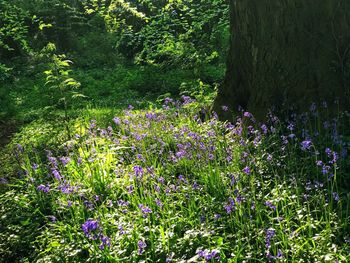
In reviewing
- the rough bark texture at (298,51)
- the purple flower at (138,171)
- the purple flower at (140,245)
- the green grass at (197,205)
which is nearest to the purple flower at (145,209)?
the green grass at (197,205)

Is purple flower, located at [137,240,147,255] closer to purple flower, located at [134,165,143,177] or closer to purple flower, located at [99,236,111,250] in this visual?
purple flower, located at [99,236,111,250]

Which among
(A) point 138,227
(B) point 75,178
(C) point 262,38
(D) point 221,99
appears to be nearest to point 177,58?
(D) point 221,99

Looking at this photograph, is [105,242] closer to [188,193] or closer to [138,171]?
[138,171]

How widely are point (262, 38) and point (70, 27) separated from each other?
15053 mm

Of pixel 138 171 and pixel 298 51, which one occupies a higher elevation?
pixel 298 51

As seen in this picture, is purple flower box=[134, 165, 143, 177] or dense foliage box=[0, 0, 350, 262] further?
purple flower box=[134, 165, 143, 177]

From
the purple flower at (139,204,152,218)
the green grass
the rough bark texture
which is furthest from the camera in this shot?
the rough bark texture

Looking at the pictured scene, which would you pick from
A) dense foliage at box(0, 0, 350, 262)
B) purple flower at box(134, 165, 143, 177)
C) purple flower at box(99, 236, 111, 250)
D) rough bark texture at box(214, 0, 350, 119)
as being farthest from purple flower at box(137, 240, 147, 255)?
rough bark texture at box(214, 0, 350, 119)

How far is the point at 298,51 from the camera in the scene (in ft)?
16.4

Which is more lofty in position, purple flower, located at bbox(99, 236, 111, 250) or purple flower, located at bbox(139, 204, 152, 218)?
purple flower, located at bbox(139, 204, 152, 218)

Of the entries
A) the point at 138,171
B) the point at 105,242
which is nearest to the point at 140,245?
the point at 105,242

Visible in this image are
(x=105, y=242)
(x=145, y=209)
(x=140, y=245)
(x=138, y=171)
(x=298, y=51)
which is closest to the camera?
(x=140, y=245)

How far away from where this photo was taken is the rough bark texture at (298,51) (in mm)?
4867

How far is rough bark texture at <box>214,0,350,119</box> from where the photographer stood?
4.87m
